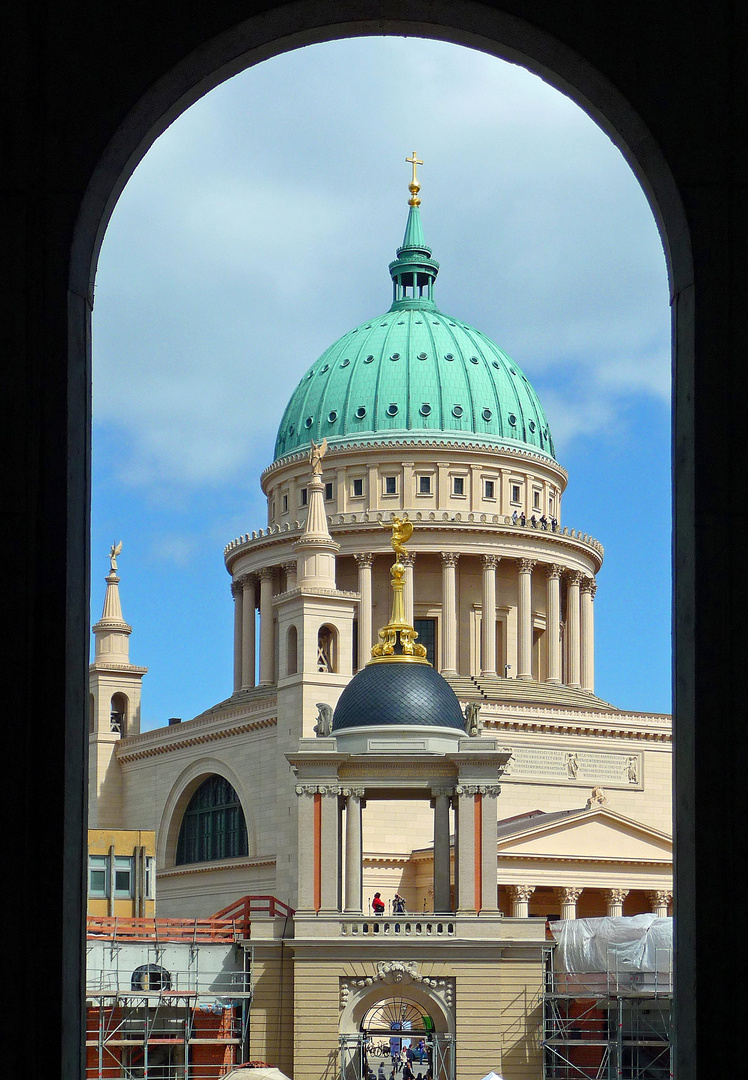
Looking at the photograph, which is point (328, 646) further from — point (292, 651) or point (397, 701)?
point (397, 701)

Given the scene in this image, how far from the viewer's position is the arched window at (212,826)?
7731 centimetres

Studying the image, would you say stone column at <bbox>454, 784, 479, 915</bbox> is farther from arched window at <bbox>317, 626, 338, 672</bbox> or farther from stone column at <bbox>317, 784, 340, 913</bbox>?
arched window at <bbox>317, 626, 338, 672</bbox>

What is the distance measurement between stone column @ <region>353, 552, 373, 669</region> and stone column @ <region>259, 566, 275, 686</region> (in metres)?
4.41

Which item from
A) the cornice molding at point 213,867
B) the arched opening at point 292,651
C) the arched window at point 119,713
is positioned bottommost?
the cornice molding at point 213,867

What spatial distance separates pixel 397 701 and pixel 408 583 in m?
36.7

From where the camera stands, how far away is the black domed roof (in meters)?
50.1

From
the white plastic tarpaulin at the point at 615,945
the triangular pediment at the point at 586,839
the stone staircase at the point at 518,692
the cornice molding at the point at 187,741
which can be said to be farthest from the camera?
the stone staircase at the point at 518,692

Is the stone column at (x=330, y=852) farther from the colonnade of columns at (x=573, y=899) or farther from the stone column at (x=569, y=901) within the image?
the stone column at (x=569, y=901)

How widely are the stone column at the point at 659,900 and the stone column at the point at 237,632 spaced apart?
28.8 m

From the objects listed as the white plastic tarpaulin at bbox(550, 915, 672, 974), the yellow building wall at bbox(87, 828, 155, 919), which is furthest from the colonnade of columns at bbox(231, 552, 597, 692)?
the white plastic tarpaulin at bbox(550, 915, 672, 974)

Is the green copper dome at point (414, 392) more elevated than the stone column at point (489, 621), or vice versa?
the green copper dome at point (414, 392)

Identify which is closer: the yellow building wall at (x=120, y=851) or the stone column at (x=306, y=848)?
the stone column at (x=306, y=848)

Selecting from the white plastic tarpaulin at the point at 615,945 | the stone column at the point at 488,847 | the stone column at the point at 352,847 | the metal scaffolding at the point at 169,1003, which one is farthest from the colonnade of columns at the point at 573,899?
the stone column at the point at 352,847

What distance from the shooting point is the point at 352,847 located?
49375 millimetres
